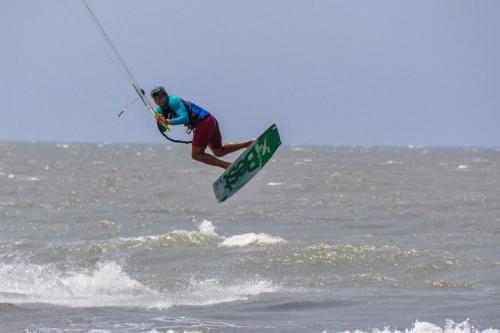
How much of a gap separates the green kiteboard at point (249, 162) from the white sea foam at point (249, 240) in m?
6.80

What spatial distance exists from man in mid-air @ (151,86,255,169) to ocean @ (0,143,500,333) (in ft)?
7.27

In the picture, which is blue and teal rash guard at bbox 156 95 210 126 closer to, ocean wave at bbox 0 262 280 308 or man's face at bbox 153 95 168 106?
man's face at bbox 153 95 168 106

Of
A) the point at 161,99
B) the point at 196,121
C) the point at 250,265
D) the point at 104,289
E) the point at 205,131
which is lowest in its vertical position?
the point at 104,289

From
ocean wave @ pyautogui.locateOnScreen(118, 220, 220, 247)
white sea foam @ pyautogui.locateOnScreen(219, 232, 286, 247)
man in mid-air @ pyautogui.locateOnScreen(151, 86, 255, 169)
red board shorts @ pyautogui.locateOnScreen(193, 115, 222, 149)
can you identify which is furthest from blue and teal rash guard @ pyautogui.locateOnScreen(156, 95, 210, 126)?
ocean wave @ pyautogui.locateOnScreen(118, 220, 220, 247)

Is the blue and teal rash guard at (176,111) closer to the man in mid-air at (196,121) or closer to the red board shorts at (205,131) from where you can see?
the man in mid-air at (196,121)

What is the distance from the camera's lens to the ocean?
12.9 metres

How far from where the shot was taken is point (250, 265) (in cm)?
1861

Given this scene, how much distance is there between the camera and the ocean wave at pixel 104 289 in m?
14.7

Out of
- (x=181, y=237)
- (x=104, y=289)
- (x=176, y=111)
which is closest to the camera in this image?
(x=176, y=111)

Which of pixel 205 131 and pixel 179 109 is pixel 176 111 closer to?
pixel 179 109

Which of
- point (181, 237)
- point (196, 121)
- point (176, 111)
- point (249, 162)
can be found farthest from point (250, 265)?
point (176, 111)

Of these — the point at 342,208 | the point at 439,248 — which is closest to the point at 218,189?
the point at 439,248

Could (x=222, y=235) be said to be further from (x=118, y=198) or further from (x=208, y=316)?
(x=118, y=198)

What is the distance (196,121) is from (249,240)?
837 centimetres
